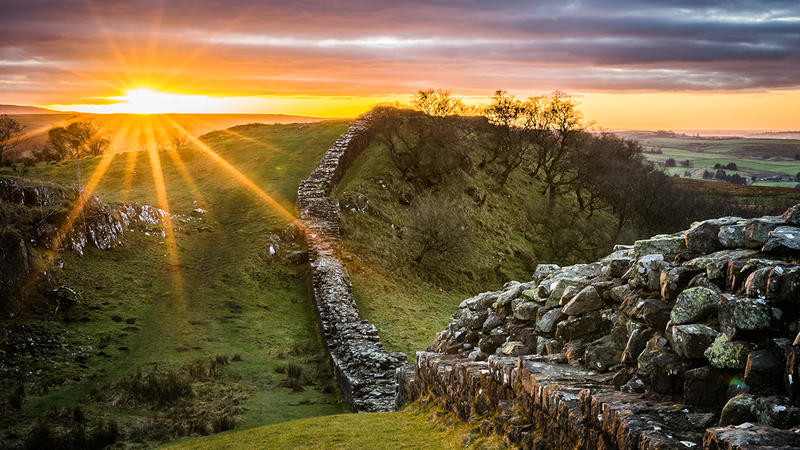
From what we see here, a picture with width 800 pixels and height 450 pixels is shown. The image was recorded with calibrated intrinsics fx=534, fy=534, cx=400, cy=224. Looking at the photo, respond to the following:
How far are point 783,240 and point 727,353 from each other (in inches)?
75.3

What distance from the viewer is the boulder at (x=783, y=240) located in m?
7.21

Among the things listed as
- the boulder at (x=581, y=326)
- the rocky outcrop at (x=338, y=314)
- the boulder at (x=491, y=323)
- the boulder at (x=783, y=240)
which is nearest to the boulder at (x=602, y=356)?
the boulder at (x=581, y=326)

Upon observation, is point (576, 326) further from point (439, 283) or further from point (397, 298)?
point (439, 283)

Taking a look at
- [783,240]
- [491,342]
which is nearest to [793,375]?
[783,240]

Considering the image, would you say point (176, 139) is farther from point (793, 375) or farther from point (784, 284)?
point (793, 375)

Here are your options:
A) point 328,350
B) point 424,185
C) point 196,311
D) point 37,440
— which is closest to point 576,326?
point 37,440

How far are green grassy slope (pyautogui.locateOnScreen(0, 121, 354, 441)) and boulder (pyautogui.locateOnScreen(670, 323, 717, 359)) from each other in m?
12.7

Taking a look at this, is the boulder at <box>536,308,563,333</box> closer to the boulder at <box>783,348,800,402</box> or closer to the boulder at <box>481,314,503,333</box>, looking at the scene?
the boulder at <box>481,314,503,333</box>

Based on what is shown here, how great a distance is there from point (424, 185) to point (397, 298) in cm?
2116

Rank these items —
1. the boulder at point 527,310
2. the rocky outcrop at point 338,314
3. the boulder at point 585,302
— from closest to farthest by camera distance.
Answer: the boulder at point 585,302 < the boulder at point 527,310 < the rocky outcrop at point 338,314

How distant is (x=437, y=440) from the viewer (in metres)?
11.0

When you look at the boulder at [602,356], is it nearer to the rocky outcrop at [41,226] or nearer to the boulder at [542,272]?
the boulder at [542,272]

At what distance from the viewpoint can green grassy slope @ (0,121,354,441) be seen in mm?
17062

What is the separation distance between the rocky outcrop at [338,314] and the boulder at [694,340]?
1154 cm
